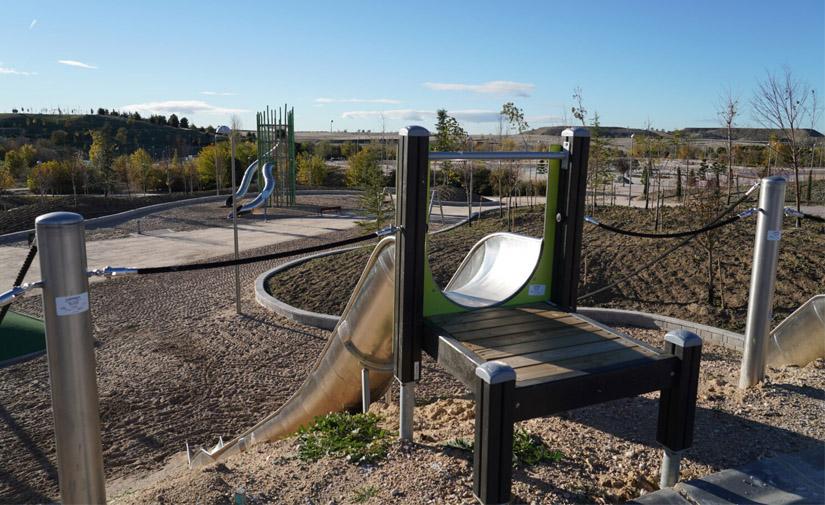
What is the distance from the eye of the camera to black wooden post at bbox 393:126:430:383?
10.9ft

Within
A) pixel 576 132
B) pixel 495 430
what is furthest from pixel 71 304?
pixel 576 132

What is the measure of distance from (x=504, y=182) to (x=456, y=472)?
78.4 feet

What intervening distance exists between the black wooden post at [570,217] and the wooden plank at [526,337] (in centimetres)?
44

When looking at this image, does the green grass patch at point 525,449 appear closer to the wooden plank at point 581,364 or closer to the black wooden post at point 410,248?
the black wooden post at point 410,248

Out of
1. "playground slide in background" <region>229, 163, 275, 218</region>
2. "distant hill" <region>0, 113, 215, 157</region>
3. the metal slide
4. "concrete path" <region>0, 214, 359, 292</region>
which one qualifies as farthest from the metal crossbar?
"distant hill" <region>0, 113, 215, 157</region>

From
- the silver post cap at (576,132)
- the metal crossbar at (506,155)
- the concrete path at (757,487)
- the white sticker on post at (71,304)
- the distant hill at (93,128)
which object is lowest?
the concrete path at (757,487)

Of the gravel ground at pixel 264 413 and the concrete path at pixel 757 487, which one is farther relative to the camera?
the gravel ground at pixel 264 413

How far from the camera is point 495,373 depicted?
254 cm

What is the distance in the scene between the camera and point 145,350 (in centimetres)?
757

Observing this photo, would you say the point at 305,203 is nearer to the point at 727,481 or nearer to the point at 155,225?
the point at 155,225

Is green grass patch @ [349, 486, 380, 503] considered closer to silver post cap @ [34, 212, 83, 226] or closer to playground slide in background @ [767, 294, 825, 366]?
silver post cap @ [34, 212, 83, 226]

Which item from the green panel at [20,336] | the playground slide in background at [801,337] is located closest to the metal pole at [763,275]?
the playground slide in background at [801,337]

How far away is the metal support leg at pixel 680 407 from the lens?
3.03m

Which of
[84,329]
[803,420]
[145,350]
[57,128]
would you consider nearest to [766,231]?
[803,420]
